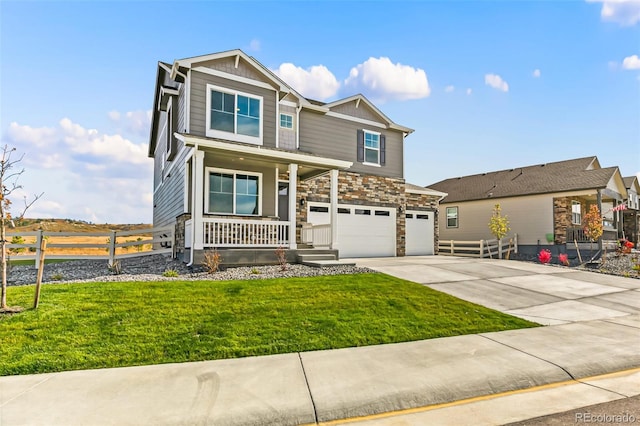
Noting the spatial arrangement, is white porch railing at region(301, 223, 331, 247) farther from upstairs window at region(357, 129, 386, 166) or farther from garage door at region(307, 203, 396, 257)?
upstairs window at region(357, 129, 386, 166)

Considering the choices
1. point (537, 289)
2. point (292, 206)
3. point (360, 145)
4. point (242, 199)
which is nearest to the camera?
point (537, 289)

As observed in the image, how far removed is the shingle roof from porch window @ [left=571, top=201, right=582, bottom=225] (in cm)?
183

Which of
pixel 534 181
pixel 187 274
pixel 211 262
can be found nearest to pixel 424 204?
pixel 534 181

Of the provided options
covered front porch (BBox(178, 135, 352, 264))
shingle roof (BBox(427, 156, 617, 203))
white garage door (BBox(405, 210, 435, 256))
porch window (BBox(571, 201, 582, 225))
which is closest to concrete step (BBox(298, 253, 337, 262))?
covered front porch (BBox(178, 135, 352, 264))

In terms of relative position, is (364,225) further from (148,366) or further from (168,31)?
(148,366)

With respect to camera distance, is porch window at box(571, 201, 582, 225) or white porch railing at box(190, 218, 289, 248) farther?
porch window at box(571, 201, 582, 225)

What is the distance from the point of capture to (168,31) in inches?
408

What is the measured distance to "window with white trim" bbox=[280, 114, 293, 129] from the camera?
53.0 feet

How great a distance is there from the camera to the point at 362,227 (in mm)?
17969

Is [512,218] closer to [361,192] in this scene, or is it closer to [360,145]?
[361,192]

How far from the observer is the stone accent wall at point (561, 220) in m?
20.2

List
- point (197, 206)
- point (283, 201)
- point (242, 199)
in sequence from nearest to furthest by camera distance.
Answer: point (197, 206)
point (242, 199)
point (283, 201)

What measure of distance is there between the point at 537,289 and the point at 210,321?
28.7ft

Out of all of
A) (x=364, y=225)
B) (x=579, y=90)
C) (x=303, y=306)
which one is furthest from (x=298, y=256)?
(x=579, y=90)
